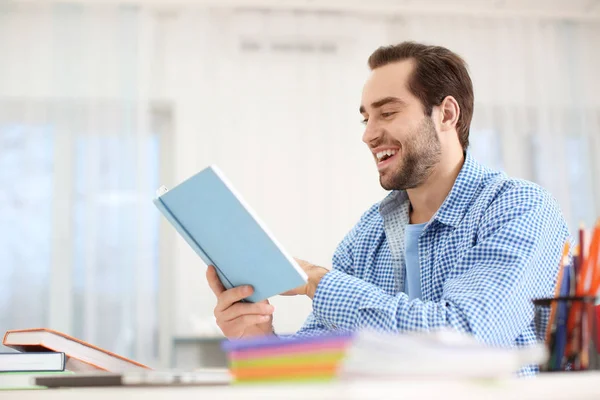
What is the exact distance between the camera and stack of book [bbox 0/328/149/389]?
98 cm

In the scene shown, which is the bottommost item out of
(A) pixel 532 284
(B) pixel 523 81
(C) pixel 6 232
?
(A) pixel 532 284

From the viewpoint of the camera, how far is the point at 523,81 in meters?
3.97

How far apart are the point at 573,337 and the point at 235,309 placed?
605 mm

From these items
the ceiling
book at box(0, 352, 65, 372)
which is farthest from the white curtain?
book at box(0, 352, 65, 372)

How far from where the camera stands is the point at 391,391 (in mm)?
499

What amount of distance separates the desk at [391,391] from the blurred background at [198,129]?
9.10 ft

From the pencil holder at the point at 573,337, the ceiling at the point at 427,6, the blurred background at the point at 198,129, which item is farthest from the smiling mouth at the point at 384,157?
the ceiling at the point at 427,6

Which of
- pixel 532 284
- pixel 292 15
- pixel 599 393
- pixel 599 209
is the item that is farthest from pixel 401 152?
pixel 599 209

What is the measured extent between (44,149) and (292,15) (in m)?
1.54

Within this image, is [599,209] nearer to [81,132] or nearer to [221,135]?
[221,135]

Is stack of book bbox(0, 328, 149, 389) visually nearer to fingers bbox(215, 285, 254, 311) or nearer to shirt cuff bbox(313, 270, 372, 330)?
fingers bbox(215, 285, 254, 311)

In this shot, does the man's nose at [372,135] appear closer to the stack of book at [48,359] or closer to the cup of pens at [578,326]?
the stack of book at [48,359]

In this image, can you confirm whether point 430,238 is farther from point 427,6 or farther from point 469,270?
point 427,6

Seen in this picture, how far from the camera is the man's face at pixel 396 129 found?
1.68 meters
